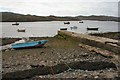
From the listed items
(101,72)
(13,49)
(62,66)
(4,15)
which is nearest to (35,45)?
(13,49)

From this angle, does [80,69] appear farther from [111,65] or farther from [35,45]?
[35,45]

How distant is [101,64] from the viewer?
53.5 feet

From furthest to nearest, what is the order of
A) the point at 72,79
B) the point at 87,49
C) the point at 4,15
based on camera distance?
the point at 4,15, the point at 87,49, the point at 72,79

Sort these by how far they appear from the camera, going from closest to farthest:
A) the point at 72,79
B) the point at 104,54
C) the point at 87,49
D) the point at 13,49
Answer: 1. the point at 72,79
2. the point at 104,54
3. the point at 87,49
4. the point at 13,49

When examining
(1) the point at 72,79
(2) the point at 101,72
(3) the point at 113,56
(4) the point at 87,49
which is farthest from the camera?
(4) the point at 87,49

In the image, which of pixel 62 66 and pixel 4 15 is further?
pixel 4 15

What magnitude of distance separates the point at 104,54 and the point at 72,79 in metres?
6.43

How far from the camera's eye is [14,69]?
630 inches

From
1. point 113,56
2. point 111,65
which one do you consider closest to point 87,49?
point 113,56

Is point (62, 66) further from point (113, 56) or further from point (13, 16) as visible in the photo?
point (13, 16)

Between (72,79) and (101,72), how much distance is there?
2.10 meters

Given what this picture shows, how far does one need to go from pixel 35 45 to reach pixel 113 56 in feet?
35.4

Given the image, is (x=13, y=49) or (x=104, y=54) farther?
(x=13, y=49)

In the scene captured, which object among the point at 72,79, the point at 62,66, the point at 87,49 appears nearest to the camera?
the point at 72,79
